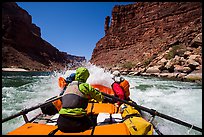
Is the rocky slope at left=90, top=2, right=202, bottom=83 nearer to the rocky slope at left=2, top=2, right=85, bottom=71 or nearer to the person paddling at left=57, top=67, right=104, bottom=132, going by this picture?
the person paddling at left=57, top=67, right=104, bottom=132

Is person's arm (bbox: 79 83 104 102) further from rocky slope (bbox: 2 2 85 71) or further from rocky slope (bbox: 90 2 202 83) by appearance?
rocky slope (bbox: 2 2 85 71)

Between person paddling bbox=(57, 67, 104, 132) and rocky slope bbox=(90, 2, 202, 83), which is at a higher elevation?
rocky slope bbox=(90, 2, 202, 83)

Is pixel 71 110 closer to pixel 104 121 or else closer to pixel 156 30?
pixel 104 121

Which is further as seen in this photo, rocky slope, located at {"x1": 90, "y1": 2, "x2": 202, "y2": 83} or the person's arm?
rocky slope, located at {"x1": 90, "y1": 2, "x2": 202, "y2": 83}

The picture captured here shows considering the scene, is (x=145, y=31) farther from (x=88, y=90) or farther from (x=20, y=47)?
(x=88, y=90)

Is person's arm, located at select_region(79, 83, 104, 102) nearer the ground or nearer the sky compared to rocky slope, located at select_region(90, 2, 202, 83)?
nearer the ground

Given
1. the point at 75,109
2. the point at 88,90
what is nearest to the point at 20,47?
the point at 88,90

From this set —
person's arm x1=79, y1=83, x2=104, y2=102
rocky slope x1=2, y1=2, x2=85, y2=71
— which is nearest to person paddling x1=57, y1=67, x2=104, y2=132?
person's arm x1=79, y1=83, x2=104, y2=102

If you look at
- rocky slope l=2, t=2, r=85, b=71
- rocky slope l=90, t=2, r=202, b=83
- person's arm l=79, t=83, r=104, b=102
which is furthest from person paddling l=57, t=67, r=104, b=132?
rocky slope l=2, t=2, r=85, b=71

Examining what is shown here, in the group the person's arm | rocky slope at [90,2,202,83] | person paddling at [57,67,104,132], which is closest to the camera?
person paddling at [57,67,104,132]

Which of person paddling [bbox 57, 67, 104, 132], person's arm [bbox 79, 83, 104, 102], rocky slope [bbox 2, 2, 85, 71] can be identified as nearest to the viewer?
person paddling [bbox 57, 67, 104, 132]

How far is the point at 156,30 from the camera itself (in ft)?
208

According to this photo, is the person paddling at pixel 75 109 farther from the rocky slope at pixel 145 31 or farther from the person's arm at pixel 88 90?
the rocky slope at pixel 145 31

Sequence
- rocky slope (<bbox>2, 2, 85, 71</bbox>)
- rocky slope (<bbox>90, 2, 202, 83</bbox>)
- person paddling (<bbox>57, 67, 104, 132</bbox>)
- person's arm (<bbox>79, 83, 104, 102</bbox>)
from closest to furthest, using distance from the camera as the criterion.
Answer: person paddling (<bbox>57, 67, 104, 132</bbox>)
person's arm (<bbox>79, 83, 104, 102</bbox>)
rocky slope (<bbox>90, 2, 202, 83</bbox>)
rocky slope (<bbox>2, 2, 85, 71</bbox>)
